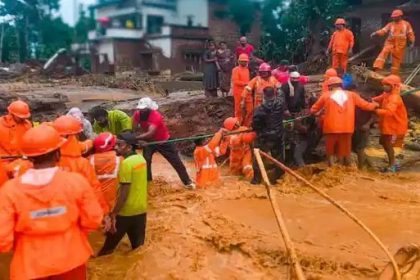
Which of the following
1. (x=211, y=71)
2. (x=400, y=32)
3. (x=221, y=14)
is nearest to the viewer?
(x=221, y=14)

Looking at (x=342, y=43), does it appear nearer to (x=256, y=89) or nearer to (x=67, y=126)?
(x=256, y=89)

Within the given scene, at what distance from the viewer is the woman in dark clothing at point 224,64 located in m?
11.9

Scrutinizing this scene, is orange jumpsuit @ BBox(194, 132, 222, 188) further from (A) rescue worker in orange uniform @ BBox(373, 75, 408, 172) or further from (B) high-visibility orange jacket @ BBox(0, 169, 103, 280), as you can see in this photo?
(B) high-visibility orange jacket @ BBox(0, 169, 103, 280)

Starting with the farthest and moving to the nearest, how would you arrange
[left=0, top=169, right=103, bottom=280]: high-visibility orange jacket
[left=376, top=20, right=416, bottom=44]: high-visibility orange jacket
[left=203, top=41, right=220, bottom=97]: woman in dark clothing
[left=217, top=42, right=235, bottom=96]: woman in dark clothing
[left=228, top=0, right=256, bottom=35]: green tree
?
[left=217, top=42, right=235, bottom=96]: woman in dark clothing → [left=203, top=41, right=220, bottom=97]: woman in dark clothing → [left=376, top=20, right=416, bottom=44]: high-visibility orange jacket → [left=228, top=0, right=256, bottom=35]: green tree → [left=0, top=169, right=103, bottom=280]: high-visibility orange jacket

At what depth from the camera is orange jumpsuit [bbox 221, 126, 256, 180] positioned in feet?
27.1

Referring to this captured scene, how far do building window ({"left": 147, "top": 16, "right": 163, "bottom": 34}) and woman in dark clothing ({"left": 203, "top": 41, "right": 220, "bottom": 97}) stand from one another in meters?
7.62

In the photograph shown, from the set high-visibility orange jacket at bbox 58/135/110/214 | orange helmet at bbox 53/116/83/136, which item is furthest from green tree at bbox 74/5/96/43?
orange helmet at bbox 53/116/83/136

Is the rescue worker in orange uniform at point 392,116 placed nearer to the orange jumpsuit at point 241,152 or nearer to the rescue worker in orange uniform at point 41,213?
the orange jumpsuit at point 241,152

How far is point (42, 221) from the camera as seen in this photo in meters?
3.25

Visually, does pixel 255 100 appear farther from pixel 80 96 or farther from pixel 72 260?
pixel 80 96

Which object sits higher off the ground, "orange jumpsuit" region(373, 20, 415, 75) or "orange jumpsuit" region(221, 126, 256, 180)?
"orange jumpsuit" region(373, 20, 415, 75)

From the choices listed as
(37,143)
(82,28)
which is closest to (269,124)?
(82,28)

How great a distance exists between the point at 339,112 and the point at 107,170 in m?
4.05

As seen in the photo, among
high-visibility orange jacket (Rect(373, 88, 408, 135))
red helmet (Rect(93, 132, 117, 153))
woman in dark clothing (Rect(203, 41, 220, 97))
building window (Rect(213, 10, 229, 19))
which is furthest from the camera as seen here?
woman in dark clothing (Rect(203, 41, 220, 97))
